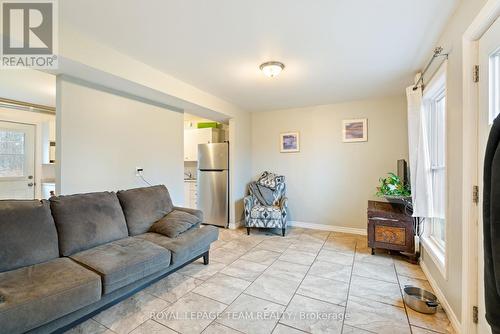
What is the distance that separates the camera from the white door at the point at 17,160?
3980 millimetres

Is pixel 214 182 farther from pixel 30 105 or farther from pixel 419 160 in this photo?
pixel 30 105

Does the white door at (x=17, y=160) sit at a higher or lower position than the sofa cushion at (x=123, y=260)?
higher

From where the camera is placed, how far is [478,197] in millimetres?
1430

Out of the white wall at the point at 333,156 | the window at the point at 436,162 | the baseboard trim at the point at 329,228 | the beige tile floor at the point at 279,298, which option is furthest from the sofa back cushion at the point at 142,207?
the window at the point at 436,162

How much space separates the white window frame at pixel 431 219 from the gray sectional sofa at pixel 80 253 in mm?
2256

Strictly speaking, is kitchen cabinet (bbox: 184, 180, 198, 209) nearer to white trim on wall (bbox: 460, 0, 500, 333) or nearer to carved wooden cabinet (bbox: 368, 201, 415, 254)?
carved wooden cabinet (bbox: 368, 201, 415, 254)

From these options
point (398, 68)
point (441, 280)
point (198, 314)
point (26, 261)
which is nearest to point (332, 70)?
point (398, 68)

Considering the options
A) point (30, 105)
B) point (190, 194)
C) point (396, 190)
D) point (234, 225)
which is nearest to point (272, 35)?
point (396, 190)

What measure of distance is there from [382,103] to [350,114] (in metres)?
0.51

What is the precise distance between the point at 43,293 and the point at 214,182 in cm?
330

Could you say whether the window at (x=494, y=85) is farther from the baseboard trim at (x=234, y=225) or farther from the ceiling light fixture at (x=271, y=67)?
the baseboard trim at (x=234, y=225)

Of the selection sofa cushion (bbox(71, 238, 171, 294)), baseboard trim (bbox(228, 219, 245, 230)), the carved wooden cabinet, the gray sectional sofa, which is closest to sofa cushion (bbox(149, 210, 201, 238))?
the gray sectional sofa

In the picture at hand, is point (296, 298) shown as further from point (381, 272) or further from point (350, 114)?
point (350, 114)

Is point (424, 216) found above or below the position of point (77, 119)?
below
